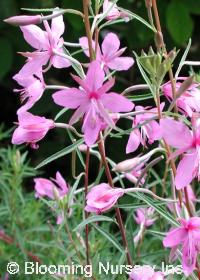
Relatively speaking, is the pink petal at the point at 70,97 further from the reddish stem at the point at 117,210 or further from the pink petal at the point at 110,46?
the pink petal at the point at 110,46

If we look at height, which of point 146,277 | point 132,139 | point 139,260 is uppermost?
point 132,139

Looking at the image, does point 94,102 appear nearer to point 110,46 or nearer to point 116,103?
point 116,103

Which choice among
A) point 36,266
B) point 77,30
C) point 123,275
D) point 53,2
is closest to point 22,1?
point 53,2

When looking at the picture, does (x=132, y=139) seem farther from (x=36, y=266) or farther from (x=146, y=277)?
(x=36, y=266)

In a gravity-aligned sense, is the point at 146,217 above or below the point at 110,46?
below

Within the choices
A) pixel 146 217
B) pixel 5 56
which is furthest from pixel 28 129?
pixel 5 56
